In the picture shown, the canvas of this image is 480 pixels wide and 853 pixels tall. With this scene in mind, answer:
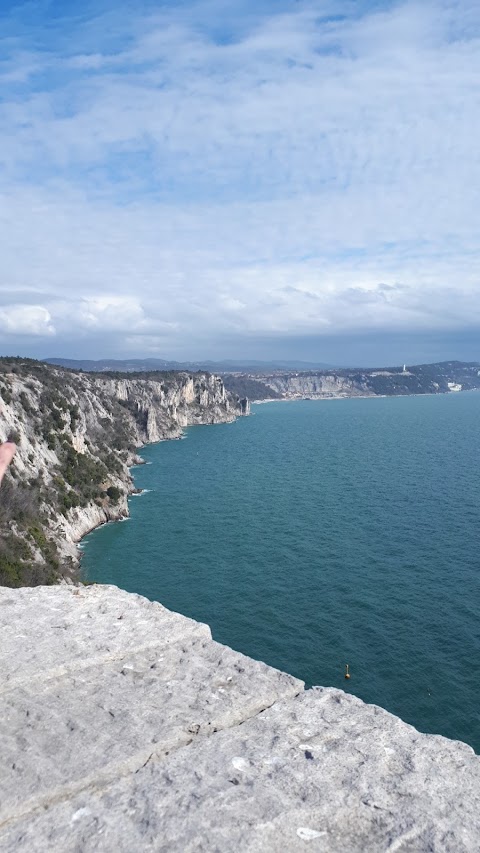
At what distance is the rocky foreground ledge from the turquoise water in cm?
2039

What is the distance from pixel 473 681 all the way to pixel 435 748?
24178 millimetres

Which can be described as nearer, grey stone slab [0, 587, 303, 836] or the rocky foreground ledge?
the rocky foreground ledge

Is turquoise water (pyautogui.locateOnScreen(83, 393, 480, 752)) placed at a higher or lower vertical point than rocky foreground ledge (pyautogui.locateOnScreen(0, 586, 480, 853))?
lower

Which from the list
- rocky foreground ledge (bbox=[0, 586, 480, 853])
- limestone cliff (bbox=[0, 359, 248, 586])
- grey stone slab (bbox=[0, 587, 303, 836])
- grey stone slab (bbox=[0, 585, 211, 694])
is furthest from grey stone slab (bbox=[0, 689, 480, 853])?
limestone cliff (bbox=[0, 359, 248, 586])

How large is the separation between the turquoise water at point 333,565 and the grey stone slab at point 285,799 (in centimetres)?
2061

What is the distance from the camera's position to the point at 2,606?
7945 millimetres

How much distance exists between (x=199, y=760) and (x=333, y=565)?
37008 mm

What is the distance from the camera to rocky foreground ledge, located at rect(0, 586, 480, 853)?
4156 millimetres

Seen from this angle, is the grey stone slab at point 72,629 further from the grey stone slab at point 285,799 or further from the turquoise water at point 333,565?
the turquoise water at point 333,565

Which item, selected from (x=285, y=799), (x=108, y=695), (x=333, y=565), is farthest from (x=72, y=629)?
(x=333, y=565)

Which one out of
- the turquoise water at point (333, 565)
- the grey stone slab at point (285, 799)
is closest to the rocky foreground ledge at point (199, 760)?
the grey stone slab at point (285, 799)

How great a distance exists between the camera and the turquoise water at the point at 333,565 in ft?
88.9

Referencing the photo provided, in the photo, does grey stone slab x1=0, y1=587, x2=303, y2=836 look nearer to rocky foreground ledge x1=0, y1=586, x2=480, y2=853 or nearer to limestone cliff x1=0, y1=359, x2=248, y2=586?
rocky foreground ledge x1=0, y1=586, x2=480, y2=853

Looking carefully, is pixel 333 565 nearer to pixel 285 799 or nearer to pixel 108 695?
pixel 108 695
